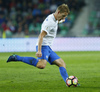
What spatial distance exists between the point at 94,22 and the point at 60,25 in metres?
2.64

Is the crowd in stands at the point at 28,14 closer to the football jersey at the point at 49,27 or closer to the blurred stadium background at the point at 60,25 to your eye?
the blurred stadium background at the point at 60,25

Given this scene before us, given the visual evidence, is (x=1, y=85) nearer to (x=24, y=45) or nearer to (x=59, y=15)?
(x=59, y=15)

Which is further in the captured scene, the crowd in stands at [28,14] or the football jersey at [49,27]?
the crowd in stands at [28,14]

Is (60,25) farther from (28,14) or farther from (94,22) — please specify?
(28,14)

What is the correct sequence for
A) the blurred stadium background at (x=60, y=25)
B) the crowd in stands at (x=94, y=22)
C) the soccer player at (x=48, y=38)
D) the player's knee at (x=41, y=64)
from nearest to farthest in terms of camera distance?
the soccer player at (x=48, y=38)
the player's knee at (x=41, y=64)
the blurred stadium background at (x=60, y=25)
the crowd in stands at (x=94, y=22)

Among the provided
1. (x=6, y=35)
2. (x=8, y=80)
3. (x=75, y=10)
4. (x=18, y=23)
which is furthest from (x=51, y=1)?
(x=8, y=80)

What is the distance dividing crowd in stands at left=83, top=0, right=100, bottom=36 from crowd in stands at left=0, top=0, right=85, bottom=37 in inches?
41.1

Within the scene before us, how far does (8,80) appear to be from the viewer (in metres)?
7.27

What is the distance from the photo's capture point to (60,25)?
21.9m

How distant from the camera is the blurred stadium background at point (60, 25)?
18.0 meters

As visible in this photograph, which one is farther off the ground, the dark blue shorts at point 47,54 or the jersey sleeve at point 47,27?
the jersey sleeve at point 47,27

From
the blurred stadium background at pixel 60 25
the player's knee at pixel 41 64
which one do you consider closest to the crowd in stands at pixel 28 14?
the blurred stadium background at pixel 60 25

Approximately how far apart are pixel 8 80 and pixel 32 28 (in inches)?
576

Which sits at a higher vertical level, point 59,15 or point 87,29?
point 59,15
